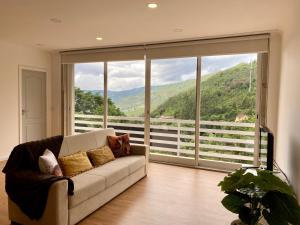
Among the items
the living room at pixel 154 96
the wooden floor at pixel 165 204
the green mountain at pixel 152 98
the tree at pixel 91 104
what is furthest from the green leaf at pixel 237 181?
the tree at pixel 91 104

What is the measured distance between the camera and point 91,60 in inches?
219

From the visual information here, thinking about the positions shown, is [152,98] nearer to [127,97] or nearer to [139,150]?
[127,97]

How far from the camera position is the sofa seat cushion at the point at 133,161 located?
362 cm

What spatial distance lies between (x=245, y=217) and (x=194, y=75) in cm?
363

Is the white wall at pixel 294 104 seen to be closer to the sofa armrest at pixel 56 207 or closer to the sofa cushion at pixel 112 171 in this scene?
the sofa cushion at pixel 112 171

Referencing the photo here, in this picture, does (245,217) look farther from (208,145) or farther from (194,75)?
(194,75)

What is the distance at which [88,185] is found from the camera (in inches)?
105

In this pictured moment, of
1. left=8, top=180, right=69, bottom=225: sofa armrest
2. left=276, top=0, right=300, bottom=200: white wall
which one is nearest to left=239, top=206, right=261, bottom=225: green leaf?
left=276, top=0, right=300, bottom=200: white wall

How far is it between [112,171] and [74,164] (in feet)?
1.67

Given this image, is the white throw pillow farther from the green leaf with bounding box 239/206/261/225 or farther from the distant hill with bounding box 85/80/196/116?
the distant hill with bounding box 85/80/196/116

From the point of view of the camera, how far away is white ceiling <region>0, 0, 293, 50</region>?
2.93m

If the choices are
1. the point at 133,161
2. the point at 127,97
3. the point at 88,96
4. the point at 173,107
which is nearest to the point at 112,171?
the point at 133,161

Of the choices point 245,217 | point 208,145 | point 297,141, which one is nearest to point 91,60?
point 208,145

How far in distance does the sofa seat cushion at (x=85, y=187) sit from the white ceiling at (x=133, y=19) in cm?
214
